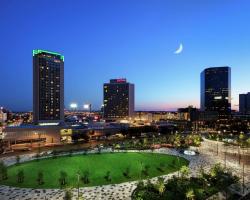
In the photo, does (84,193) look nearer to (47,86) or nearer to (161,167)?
(161,167)

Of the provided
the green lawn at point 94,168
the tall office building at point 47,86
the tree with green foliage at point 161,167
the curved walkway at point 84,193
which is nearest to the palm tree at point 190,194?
the curved walkway at point 84,193

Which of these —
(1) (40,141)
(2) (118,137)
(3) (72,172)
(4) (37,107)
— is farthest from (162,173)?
(4) (37,107)

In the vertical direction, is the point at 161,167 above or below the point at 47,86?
below

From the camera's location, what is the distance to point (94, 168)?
5816 cm

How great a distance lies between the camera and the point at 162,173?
2234 inches

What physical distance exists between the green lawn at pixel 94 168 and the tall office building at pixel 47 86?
9725 centimetres

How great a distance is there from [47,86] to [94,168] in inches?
4360

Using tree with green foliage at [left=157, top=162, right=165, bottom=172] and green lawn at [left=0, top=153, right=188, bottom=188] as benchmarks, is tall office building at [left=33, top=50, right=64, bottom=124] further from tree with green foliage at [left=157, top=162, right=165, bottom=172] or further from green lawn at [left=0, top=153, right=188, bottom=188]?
tree with green foliage at [left=157, top=162, right=165, bottom=172]

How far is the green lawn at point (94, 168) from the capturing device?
4884cm

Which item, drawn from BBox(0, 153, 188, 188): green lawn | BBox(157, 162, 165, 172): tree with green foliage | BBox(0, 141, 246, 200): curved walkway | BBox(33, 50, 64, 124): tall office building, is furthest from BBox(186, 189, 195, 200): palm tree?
BBox(33, 50, 64, 124): tall office building

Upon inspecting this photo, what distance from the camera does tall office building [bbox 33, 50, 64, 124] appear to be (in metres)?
153

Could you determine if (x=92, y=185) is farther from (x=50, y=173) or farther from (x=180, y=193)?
(x=180, y=193)

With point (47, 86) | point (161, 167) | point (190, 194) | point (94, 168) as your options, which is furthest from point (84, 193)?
point (47, 86)

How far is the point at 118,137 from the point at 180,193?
88208 millimetres
